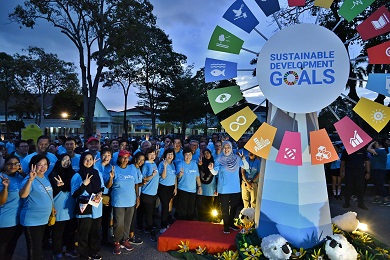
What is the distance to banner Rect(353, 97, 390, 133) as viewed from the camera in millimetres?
3973

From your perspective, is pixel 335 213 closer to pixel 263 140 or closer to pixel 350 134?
pixel 350 134

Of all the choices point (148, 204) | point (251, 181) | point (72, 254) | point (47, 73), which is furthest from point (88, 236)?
point (47, 73)

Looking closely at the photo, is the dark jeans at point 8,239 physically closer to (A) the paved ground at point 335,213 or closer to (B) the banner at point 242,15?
(A) the paved ground at point 335,213

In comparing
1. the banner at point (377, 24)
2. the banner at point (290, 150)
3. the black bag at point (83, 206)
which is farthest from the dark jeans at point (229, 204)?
the banner at point (377, 24)

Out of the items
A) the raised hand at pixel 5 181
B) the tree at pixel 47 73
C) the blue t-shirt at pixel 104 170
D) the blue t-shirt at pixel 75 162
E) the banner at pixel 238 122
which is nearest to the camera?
the raised hand at pixel 5 181

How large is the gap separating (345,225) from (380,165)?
4563 mm

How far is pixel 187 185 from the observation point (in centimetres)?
579

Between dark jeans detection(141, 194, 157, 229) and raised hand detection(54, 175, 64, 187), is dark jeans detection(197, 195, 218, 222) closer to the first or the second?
dark jeans detection(141, 194, 157, 229)

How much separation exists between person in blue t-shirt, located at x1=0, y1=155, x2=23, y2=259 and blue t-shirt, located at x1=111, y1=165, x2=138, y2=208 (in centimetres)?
140

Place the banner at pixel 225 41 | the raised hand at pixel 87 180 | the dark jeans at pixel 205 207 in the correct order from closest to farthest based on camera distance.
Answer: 1. the raised hand at pixel 87 180
2. the banner at pixel 225 41
3. the dark jeans at pixel 205 207

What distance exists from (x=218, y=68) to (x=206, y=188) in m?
2.74

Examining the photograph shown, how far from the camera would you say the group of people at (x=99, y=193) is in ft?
12.3

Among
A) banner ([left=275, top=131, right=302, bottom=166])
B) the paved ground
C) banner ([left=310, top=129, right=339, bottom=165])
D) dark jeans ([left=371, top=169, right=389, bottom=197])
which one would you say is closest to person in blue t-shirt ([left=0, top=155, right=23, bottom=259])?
the paved ground

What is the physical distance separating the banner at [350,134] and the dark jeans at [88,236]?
3821 millimetres
